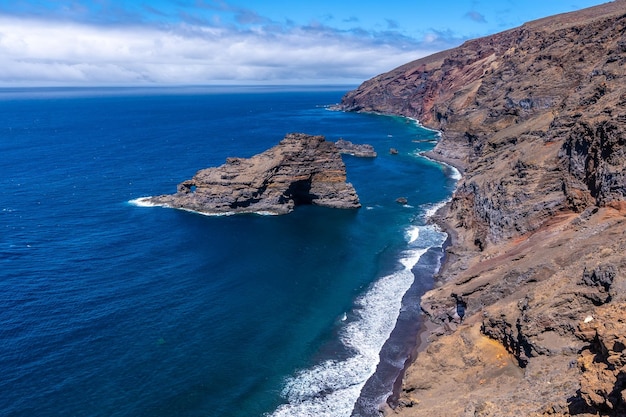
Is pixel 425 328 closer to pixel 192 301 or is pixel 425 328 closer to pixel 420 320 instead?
pixel 420 320

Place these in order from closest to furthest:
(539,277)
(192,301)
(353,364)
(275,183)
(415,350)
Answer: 1. (539,277)
2. (353,364)
3. (415,350)
4. (192,301)
5. (275,183)

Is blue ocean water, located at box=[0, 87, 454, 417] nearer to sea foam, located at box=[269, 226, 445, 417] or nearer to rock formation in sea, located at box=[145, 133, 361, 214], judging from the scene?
sea foam, located at box=[269, 226, 445, 417]

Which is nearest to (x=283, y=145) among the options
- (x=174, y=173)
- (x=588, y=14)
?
(x=174, y=173)

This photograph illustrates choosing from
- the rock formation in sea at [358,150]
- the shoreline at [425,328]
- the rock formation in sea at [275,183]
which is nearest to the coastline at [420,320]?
the shoreline at [425,328]

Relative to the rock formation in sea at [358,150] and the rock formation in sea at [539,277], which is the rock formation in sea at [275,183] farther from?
the rock formation in sea at [358,150]

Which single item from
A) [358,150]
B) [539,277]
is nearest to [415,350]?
[539,277]

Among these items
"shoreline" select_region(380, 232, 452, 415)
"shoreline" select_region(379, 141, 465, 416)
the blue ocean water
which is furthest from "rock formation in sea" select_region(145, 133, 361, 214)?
"shoreline" select_region(380, 232, 452, 415)
